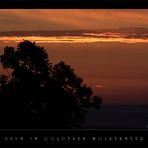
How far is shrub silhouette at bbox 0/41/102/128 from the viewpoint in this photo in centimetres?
213

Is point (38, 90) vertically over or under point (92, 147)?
over

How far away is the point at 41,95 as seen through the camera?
2.16 meters

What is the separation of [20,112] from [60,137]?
206 millimetres

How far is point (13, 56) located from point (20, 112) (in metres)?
0.24

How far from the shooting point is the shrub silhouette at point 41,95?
2.13 metres

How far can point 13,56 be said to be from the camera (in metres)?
2.19

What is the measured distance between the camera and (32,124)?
2.13m
